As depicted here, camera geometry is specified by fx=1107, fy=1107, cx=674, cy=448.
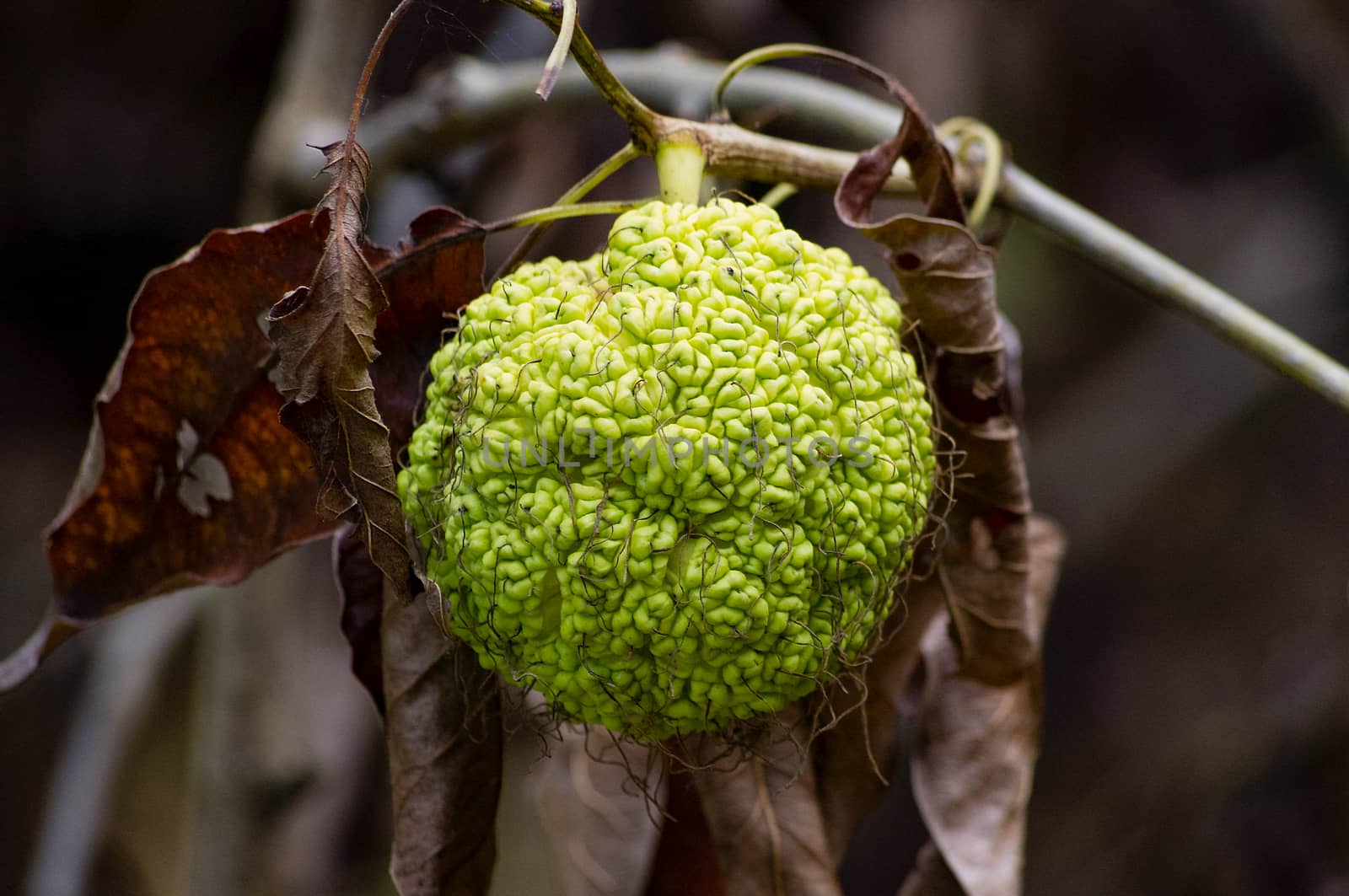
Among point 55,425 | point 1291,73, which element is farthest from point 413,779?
point 55,425

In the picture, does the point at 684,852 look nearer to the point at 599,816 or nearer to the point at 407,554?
the point at 599,816

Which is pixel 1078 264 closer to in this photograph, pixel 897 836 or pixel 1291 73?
pixel 1291 73

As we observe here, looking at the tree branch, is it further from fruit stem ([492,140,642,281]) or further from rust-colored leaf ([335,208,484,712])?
rust-colored leaf ([335,208,484,712])

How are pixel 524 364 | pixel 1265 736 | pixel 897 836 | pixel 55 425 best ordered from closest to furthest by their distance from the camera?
pixel 524 364 < pixel 1265 736 < pixel 55 425 < pixel 897 836

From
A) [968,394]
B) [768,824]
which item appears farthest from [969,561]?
[768,824]

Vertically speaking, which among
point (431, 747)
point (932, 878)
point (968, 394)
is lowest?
point (932, 878)

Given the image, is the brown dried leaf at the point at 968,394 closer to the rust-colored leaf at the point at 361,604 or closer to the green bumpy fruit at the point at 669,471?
the green bumpy fruit at the point at 669,471
